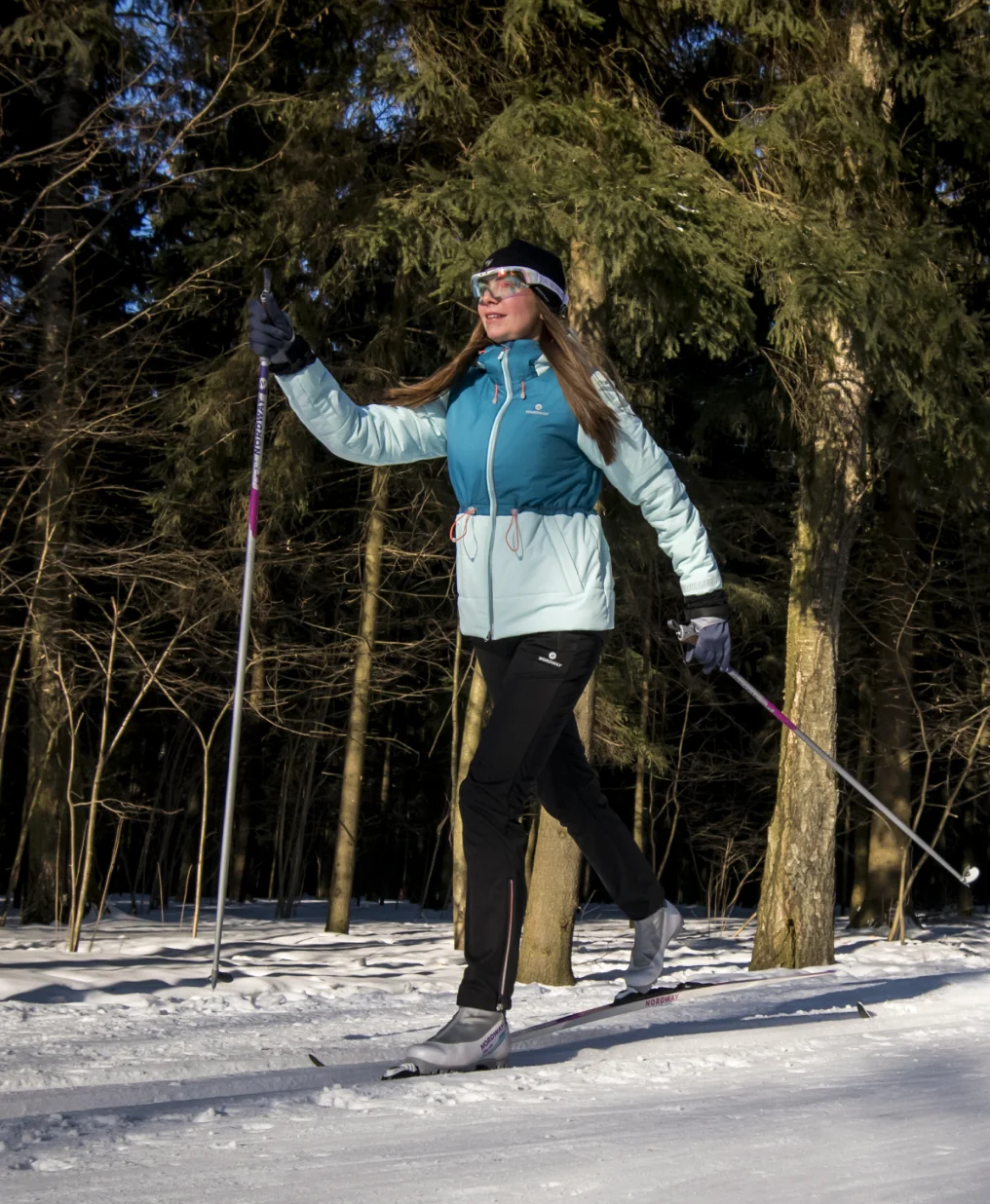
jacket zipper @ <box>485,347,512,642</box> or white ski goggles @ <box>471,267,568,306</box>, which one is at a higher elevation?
white ski goggles @ <box>471,267,568,306</box>

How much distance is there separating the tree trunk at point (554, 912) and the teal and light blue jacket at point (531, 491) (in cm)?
472

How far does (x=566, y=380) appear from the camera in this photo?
3.26m

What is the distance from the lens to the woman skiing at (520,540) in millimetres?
3150

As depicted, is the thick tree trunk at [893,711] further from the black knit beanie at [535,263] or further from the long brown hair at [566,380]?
the long brown hair at [566,380]

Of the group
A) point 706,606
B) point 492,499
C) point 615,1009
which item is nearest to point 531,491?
point 492,499

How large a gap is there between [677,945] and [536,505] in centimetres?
937

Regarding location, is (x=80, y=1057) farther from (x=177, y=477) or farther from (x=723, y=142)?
(x=177, y=477)

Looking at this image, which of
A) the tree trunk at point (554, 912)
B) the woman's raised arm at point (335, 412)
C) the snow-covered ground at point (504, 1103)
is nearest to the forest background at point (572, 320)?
the tree trunk at point (554, 912)

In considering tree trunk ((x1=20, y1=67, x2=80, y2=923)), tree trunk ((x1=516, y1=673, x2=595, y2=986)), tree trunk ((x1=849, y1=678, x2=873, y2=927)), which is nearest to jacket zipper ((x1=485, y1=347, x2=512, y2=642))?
tree trunk ((x1=516, y1=673, x2=595, y2=986))

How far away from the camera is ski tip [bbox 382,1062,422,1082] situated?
9.41ft

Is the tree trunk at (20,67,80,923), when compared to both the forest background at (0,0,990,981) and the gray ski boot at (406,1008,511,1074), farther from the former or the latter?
the gray ski boot at (406,1008,511,1074)

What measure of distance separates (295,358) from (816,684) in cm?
635

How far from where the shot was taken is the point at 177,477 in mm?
11750

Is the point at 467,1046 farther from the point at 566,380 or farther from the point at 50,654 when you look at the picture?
the point at 50,654
